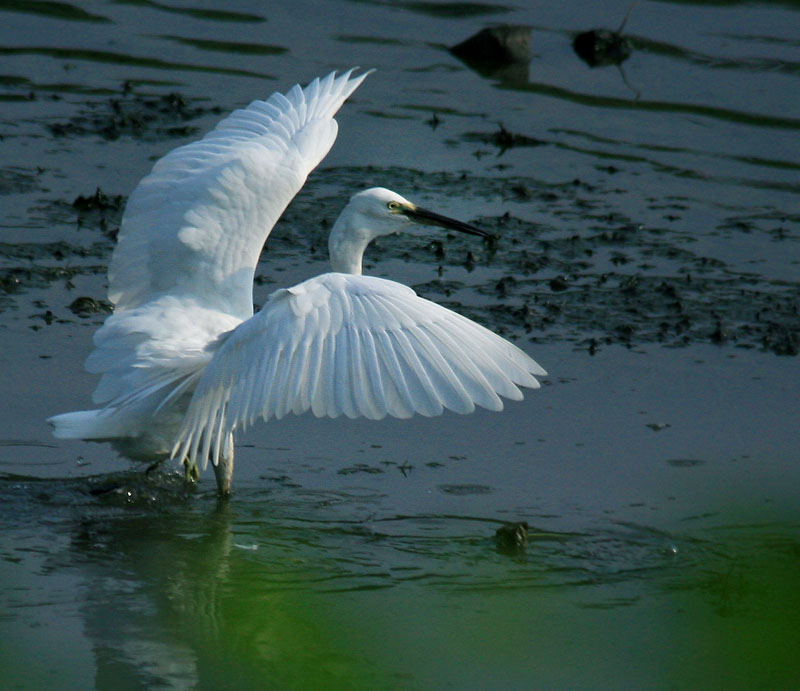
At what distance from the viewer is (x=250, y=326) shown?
4.08m

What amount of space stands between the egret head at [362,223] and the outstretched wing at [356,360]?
5.93 feet

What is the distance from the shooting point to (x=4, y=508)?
16.0 ft

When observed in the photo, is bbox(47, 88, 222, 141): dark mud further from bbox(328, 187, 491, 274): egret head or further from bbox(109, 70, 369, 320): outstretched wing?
bbox(328, 187, 491, 274): egret head

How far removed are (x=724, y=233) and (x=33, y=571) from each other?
5438mm

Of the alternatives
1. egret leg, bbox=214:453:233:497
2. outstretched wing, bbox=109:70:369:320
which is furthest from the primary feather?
egret leg, bbox=214:453:233:497

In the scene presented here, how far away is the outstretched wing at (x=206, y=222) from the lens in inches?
213

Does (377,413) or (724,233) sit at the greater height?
(724,233)

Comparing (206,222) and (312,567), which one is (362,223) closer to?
(206,222)

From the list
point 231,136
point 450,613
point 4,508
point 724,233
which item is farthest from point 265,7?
point 450,613

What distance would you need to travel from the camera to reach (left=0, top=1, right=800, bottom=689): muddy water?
5.94 feet

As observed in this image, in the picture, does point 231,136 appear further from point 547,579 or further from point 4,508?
point 547,579

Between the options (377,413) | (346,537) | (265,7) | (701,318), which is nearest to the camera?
(377,413)

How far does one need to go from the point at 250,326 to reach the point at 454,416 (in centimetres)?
211

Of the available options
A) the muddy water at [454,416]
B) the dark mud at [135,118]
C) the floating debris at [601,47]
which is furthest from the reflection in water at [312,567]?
the floating debris at [601,47]
